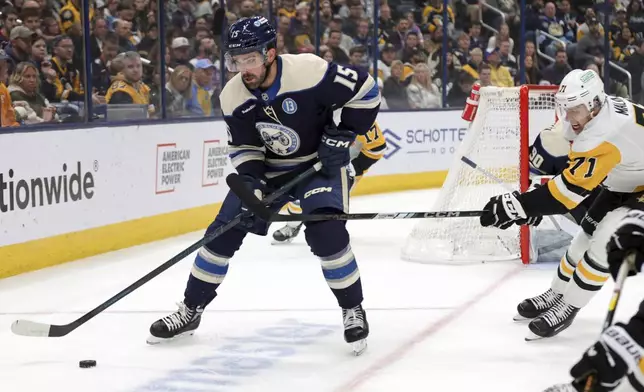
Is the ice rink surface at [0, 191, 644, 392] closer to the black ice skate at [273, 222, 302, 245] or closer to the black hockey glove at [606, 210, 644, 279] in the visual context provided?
the black ice skate at [273, 222, 302, 245]

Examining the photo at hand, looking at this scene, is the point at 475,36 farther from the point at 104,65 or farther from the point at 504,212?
the point at 504,212

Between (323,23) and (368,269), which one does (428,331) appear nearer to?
(368,269)

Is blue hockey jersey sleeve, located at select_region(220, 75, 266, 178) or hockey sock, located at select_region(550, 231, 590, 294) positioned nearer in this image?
blue hockey jersey sleeve, located at select_region(220, 75, 266, 178)

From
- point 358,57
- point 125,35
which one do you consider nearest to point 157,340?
point 125,35

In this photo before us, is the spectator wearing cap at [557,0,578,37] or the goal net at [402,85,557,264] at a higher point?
the spectator wearing cap at [557,0,578,37]

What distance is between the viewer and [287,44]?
8.39 meters

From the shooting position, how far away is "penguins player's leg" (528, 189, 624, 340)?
3.46m

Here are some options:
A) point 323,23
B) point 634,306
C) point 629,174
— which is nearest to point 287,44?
point 323,23

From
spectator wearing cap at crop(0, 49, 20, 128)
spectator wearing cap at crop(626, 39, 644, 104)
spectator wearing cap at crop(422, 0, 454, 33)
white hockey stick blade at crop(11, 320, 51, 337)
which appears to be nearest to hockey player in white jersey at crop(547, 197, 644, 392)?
white hockey stick blade at crop(11, 320, 51, 337)

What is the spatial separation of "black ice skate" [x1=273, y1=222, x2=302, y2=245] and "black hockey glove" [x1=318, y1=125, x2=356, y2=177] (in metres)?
2.57

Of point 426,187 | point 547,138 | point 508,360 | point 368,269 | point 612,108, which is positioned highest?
point 612,108

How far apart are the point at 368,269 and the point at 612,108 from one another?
214 centimetres

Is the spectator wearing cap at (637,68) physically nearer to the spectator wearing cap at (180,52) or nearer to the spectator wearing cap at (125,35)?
the spectator wearing cap at (180,52)

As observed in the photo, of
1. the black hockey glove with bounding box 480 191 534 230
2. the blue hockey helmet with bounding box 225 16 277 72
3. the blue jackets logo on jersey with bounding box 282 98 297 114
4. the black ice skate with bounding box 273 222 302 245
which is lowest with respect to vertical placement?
the black ice skate with bounding box 273 222 302 245
